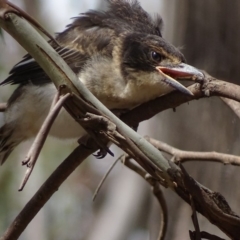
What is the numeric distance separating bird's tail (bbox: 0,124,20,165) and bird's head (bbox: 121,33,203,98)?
48 cm

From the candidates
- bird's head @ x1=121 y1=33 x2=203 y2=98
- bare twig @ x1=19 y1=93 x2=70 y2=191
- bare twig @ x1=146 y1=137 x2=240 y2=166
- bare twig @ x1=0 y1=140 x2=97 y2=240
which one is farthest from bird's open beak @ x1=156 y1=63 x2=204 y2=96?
bare twig @ x1=19 y1=93 x2=70 y2=191

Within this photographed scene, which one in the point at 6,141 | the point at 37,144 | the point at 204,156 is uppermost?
the point at 37,144

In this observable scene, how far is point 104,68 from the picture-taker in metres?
1.73

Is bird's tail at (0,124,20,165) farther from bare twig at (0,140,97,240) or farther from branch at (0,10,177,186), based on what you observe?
branch at (0,10,177,186)

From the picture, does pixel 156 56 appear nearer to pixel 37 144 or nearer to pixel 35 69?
pixel 35 69

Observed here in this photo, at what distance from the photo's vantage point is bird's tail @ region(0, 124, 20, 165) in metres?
1.96

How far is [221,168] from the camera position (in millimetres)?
1686

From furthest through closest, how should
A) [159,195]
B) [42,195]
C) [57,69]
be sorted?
[159,195], [42,195], [57,69]

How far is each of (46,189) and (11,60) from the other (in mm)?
2633

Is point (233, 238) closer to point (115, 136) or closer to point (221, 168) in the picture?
point (115, 136)

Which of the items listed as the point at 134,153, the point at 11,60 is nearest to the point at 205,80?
the point at 134,153

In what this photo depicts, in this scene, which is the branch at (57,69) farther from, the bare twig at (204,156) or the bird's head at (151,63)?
the bird's head at (151,63)

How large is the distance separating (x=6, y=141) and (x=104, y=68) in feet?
A: 1.57

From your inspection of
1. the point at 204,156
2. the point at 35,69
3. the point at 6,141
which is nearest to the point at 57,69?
the point at 204,156
